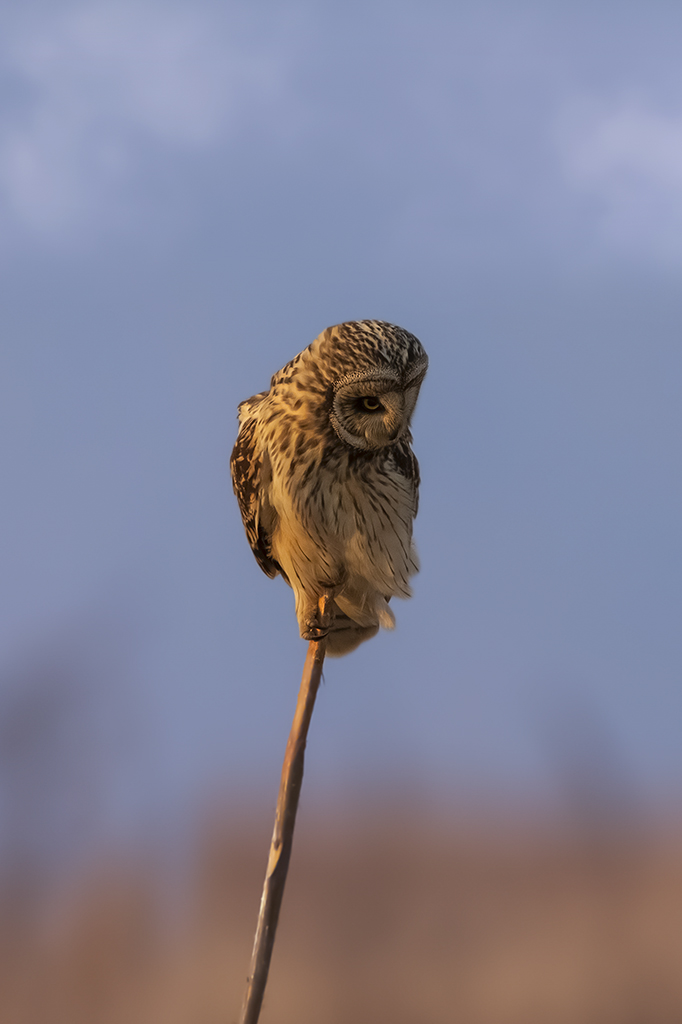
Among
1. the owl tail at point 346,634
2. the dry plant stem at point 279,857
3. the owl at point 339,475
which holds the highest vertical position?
the owl at point 339,475

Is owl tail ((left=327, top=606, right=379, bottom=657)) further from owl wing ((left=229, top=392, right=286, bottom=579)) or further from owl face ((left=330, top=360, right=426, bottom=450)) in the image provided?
owl face ((left=330, top=360, right=426, bottom=450))

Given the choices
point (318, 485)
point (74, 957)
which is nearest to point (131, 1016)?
point (74, 957)

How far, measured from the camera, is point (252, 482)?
269 centimetres

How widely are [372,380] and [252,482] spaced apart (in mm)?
673

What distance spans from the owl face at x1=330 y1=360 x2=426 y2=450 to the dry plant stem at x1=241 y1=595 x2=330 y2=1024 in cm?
79

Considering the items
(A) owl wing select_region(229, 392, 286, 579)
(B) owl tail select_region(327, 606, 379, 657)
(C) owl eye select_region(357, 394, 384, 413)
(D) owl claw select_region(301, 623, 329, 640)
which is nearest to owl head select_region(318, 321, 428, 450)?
(C) owl eye select_region(357, 394, 384, 413)

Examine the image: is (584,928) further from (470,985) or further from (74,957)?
(74,957)

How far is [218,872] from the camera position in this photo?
8.27 metres

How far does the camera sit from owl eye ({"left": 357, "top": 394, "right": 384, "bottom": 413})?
7.49 feet

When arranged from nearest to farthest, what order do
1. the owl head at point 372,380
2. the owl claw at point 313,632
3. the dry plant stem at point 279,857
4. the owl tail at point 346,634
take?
the dry plant stem at point 279,857 → the owl head at point 372,380 → the owl claw at point 313,632 → the owl tail at point 346,634

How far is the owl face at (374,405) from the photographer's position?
221 cm

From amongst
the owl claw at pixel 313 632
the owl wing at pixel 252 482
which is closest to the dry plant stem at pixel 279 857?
the owl claw at pixel 313 632

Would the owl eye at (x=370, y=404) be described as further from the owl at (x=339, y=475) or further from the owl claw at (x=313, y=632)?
the owl claw at (x=313, y=632)

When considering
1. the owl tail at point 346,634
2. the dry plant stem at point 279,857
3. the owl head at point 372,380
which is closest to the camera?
the dry plant stem at point 279,857
